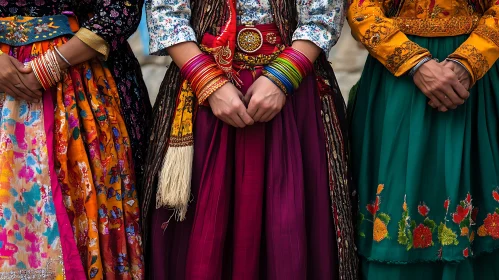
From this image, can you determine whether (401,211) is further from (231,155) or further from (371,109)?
(231,155)

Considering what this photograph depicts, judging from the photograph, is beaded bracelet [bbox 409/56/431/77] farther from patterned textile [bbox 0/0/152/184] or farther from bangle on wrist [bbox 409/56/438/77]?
Answer: patterned textile [bbox 0/0/152/184]

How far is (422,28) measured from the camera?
6.08 ft

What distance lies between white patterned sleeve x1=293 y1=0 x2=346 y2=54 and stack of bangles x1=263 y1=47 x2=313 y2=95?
6 centimetres

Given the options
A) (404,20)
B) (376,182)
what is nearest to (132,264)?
(376,182)

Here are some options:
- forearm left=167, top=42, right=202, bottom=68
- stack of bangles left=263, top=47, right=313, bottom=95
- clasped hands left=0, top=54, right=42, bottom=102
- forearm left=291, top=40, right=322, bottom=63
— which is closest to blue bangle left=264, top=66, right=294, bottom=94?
stack of bangles left=263, top=47, right=313, bottom=95

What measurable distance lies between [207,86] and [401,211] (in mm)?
679

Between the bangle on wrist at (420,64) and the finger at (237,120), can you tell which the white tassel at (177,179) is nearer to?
the finger at (237,120)

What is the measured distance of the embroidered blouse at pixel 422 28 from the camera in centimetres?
180

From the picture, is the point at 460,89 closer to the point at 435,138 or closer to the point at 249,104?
the point at 435,138

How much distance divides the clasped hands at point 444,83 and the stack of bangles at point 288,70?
334 mm

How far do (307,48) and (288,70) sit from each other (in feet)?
0.33

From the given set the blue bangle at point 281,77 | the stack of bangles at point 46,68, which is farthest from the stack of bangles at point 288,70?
the stack of bangles at point 46,68

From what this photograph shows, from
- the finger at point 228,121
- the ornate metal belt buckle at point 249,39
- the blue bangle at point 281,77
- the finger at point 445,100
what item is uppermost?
the ornate metal belt buckle at point 249,39

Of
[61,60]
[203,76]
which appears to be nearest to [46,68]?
[61,60]
